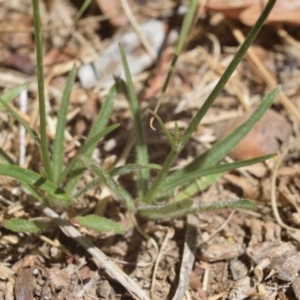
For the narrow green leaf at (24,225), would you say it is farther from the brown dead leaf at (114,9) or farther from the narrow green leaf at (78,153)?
the brown dead leaf at (114,9)

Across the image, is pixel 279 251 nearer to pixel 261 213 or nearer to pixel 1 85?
pixel 261 213

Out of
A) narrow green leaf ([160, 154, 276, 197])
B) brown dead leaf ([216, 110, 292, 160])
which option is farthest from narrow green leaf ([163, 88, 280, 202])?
brown dead leaf ([216, 110, 292, 160])

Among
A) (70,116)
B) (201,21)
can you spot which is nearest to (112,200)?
(70,116)

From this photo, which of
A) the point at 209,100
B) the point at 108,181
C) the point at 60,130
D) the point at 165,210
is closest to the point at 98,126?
the point at 60,130

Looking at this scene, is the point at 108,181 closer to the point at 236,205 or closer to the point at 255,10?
the point at 236,205

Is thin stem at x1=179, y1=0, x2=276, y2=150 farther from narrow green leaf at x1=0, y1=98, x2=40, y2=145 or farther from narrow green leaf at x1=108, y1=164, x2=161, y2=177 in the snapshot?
narrow green leaf at x1=0, y1=98, x2=40, y2=145

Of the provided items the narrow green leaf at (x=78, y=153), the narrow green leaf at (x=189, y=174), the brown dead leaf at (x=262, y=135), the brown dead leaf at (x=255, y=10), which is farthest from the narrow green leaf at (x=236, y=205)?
the brown dead leaf at (x=255, y=10)

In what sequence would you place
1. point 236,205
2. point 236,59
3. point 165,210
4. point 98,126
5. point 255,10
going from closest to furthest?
1. point 236,59
2. point 236,205
3. point 165,210
4. point 98,126
5. point 255,10
